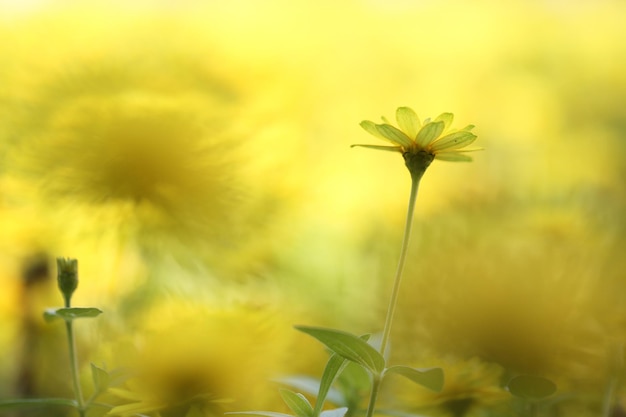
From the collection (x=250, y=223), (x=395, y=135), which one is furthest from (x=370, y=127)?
(x=250, y=223)

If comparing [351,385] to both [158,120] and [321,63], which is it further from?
[321,63]

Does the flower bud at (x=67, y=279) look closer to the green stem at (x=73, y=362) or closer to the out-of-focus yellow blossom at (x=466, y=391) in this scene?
the green stem at (x=73, y=362)

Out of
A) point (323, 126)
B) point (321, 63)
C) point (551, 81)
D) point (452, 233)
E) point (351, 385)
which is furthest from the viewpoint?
point (551, 81)

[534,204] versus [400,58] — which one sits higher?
[400,58]

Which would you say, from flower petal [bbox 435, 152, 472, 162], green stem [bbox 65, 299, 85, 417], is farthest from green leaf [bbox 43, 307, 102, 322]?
flower petal [bbox 435, 152, 472, 162]

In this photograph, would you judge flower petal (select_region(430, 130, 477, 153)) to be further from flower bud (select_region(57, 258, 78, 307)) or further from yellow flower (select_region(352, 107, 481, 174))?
flower bud (select_region(57, 258, 78, 307))

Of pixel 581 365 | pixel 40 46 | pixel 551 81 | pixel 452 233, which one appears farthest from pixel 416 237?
pixel 551 81

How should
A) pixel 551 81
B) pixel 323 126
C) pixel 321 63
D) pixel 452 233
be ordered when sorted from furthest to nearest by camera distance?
1. pixel 551 81
2. pixel 321 63
3. pixel 323 126
4. pixel 452 233
